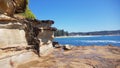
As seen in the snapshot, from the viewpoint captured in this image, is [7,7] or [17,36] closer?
[7,7]

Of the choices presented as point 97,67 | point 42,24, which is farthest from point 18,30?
point 97,67

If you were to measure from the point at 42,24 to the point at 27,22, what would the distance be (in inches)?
96.8

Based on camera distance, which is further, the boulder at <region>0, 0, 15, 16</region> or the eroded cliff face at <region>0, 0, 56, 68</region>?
the boulder at <region>0, 0, 15, 16</region>

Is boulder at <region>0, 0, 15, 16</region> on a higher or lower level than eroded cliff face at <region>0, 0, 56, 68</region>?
higher

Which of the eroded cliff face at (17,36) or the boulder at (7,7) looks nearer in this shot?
the eroded cliff face at (17,36)

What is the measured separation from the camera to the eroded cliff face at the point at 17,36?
823 cm

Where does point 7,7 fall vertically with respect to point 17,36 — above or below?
above

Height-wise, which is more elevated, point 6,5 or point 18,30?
point 6,5

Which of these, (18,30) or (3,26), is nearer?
(3,26)

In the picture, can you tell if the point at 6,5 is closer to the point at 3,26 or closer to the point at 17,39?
the point at 3,26

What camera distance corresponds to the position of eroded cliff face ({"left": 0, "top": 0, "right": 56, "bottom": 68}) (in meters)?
8.23

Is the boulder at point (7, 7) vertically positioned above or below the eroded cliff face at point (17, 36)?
above

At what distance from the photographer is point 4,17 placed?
27.0 feet

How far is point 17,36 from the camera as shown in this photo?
32.0 ft
